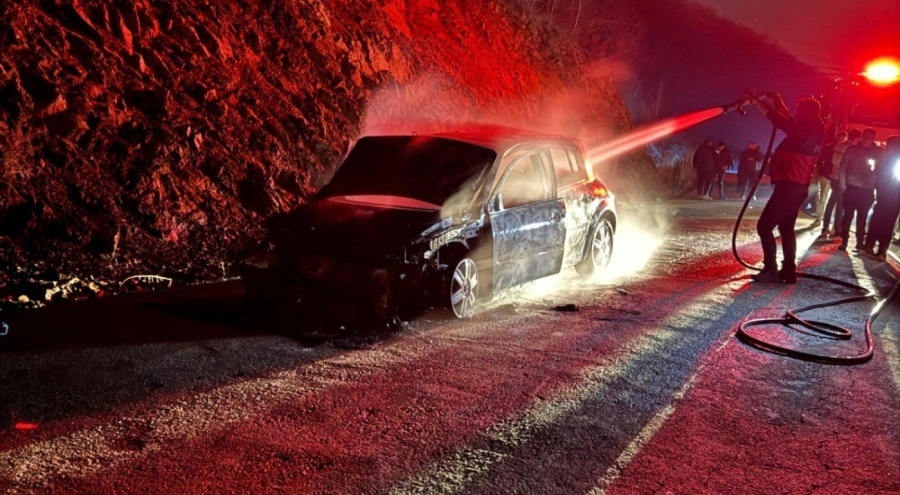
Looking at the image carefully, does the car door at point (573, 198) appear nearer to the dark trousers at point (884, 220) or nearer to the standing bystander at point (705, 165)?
the dark trousers at point (884, 220)

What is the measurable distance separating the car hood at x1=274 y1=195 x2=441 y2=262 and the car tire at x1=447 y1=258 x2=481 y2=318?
0.52 metres

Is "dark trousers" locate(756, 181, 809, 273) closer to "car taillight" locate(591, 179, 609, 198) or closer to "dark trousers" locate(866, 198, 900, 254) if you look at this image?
"car taillight" locate(591, 179, 609, 198)

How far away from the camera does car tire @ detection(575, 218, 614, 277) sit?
8.73 metres

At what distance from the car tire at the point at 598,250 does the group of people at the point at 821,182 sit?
1891 mm

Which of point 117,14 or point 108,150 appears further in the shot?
point 117,14

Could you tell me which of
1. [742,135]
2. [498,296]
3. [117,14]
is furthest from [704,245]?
Answer: [742,135]

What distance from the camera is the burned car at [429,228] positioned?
5980 millimetres

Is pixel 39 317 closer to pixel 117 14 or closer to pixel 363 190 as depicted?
pixel 363 190

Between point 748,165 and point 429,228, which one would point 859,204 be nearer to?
point 429,228

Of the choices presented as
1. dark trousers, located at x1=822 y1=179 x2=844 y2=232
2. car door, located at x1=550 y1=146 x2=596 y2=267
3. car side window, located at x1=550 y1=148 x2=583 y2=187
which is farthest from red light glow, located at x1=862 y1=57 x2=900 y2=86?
car side window, located at x1=550 y1=148 x2=583 y2=187

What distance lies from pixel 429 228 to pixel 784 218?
16.8 ft

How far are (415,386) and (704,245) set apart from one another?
8836mm

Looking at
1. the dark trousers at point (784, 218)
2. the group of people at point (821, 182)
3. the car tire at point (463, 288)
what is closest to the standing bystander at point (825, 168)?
the group of people at point (821, 182)

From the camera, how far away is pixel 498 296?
25.5 feet
